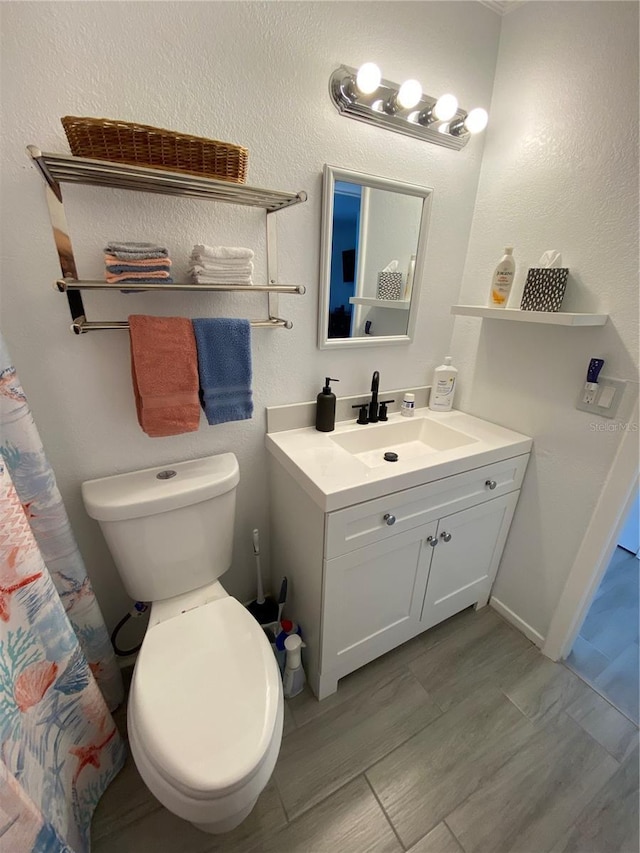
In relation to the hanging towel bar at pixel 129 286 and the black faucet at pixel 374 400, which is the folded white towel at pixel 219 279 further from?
the black faucet at pixel 374 400

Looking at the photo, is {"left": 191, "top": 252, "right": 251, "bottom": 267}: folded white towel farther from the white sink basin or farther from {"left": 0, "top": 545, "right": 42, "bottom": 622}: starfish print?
{"left": 0, "top": 545, "right": 42, "bottom": 622}: starfish print

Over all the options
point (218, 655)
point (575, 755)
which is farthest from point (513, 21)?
point (575, 755)

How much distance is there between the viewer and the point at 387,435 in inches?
59.2

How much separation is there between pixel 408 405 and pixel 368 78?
110 centimetres

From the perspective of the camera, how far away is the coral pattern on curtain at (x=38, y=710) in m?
0.66

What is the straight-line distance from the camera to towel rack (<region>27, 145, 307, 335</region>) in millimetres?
768

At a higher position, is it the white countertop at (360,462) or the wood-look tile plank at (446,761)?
the white countertop at (360,462)

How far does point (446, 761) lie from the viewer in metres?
1.14

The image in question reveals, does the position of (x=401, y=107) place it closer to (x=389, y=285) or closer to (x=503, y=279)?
(x=389, y=285)

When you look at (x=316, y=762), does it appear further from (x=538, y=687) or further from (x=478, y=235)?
(x=478, y=235)

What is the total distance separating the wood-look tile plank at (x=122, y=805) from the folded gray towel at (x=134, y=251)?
60.4 inches

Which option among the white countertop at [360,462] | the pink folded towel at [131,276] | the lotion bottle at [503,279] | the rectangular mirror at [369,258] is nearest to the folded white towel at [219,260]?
the pink folded towel at [131,276]

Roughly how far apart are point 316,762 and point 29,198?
1805 mm

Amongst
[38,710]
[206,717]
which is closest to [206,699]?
[206,717]
